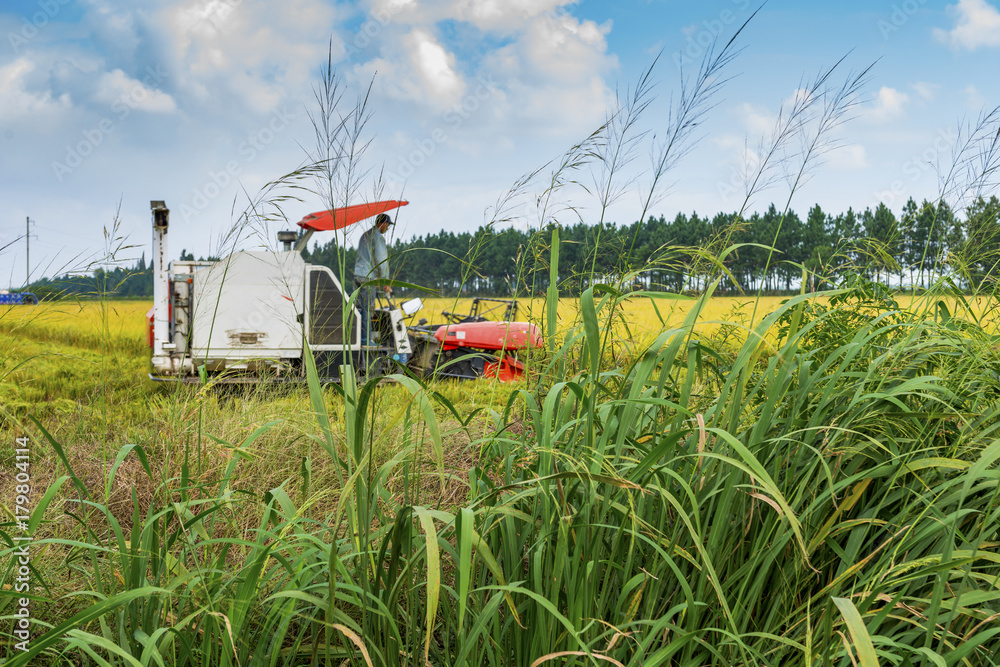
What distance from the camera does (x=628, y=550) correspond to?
57.9 inches

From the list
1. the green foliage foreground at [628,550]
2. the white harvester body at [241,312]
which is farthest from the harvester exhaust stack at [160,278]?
the green foliage foreground at [628,550]

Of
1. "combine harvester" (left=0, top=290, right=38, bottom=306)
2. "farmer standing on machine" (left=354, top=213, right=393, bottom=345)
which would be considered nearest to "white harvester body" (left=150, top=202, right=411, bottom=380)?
"farmer standing on machine" (left=354, top=213, right=393, bottom=345)

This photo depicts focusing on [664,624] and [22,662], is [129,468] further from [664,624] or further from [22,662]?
[664,624]

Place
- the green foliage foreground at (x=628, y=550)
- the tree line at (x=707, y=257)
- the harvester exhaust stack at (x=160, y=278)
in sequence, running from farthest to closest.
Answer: the harvester exhaust stack at (x=160, y=278) < the tree line at (x=707, y=257) < the green foliage foreground at (x=628, y=550)

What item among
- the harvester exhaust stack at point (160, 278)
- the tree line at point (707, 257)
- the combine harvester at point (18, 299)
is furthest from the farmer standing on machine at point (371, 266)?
the harvester exhaust stack at point (160, 278)

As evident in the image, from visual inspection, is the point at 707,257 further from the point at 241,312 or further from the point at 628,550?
the point at 241,312

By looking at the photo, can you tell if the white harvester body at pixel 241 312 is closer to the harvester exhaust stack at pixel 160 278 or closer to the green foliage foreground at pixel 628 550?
the harvester exhaust stack at pixel 160 278

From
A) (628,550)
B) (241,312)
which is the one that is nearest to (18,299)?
(628,550)

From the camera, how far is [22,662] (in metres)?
1.12

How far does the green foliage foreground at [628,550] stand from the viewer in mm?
1246

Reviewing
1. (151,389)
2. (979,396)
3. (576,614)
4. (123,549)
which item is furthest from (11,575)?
(151,389)

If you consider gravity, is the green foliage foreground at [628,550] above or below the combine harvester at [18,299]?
below

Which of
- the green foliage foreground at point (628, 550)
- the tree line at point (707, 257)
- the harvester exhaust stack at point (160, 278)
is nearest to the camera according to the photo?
the green foliage foreground at point (628, 550)

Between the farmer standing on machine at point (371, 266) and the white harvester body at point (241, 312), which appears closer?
the farmer standing on machine at point (371, 266)
